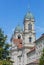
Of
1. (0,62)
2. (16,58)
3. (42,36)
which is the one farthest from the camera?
(16,58)

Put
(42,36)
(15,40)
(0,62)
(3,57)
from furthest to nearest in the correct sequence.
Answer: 1. (15,40)
2. (42,36)
3. (3,57)
4. (0,62)

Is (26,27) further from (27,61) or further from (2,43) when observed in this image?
(2,43)

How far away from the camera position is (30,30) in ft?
355

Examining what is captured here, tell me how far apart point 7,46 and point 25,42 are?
207ft

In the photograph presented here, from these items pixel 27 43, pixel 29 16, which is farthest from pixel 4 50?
pixel 29 16

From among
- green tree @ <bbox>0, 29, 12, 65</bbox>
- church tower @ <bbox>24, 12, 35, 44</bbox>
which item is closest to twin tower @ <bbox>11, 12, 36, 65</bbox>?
church tower @ <bbox>24, 12, 35, 44</bbox>

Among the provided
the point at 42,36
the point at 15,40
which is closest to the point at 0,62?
the point at 42,36

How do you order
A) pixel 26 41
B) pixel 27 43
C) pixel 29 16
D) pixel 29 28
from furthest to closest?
pixel 29 16 < pixel 29 28 < pixel 26 41 < pixel 27 43

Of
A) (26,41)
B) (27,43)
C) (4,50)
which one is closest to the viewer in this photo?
(4,50)

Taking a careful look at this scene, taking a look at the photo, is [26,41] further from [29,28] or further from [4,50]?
[4,50]

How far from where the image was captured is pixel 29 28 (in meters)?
109

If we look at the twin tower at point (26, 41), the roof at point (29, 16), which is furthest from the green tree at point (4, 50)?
the roof at point (29, 16)

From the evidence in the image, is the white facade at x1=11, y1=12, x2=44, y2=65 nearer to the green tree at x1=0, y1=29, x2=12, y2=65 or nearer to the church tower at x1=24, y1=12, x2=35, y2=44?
the church tower at x1=24, y1=12, x2=35, y2=44

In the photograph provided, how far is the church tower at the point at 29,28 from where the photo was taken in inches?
4257
